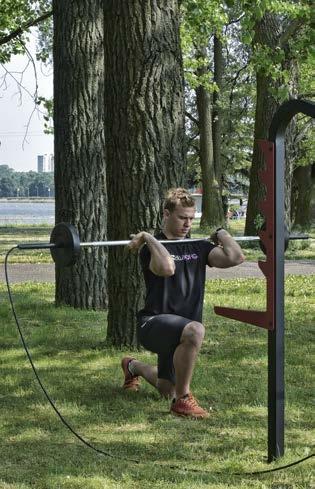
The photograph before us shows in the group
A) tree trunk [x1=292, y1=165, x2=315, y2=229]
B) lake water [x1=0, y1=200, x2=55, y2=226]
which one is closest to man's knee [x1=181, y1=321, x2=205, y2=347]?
tree trunk [x1=292, y1=165, x2=315, y2=229]

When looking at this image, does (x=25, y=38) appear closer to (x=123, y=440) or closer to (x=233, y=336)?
(x=233, y=336)

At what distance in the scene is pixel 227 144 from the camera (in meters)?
42.2

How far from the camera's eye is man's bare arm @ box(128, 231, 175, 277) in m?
4.90

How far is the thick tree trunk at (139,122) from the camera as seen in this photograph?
23.4ft

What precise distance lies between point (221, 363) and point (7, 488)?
3278 millimetres

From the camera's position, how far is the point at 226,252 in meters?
5.11

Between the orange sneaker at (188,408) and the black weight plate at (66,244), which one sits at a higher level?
the black weight plate at (66,244)

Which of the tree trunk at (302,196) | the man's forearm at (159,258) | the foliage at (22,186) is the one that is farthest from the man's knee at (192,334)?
the foliage at (22,186)

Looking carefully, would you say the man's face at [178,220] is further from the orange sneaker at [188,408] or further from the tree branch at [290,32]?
the tree branch at [290,32]

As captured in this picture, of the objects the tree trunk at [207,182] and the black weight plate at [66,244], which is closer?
the black weight plate at [66,244]

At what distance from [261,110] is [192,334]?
14854mm

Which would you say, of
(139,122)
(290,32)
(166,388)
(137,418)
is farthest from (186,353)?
(290,32)

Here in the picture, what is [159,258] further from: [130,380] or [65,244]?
[130,380]

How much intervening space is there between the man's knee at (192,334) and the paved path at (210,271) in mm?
8976
